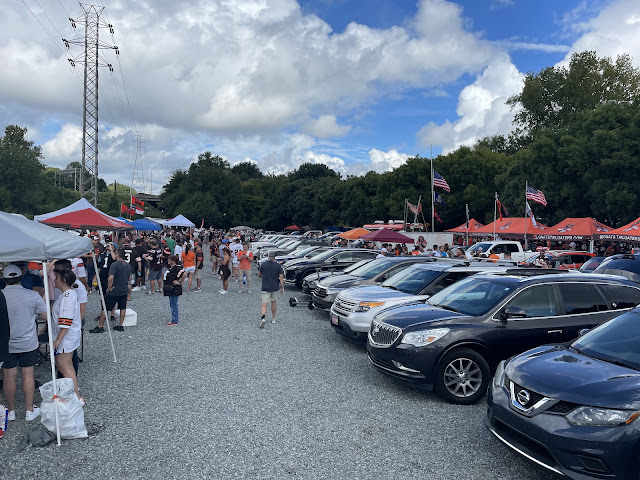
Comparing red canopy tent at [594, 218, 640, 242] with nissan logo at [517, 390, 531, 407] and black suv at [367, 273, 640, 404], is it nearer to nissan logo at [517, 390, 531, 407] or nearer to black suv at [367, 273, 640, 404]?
black suv at [367, 273, 640, 404]

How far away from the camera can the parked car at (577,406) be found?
11.7 feet

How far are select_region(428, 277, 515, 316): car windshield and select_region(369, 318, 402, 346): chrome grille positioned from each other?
99 cm

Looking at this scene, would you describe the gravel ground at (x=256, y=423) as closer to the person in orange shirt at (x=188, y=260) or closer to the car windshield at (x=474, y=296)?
the car windshield at (x=474, y=296)

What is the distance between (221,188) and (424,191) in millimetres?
42092

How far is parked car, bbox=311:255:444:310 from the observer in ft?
37.6

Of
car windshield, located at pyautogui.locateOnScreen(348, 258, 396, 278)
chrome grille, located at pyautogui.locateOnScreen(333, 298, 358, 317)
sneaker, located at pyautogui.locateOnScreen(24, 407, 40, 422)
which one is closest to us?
sneaker, located at pyautogui.locateOnScreen(24, 407, 40, 422)

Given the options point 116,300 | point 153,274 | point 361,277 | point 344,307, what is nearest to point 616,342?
point 344,307

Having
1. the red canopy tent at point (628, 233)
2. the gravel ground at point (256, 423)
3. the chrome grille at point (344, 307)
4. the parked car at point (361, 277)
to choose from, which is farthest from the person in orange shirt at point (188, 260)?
the red canopy tent at point (628, 233)

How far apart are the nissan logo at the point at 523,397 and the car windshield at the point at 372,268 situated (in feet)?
24.6

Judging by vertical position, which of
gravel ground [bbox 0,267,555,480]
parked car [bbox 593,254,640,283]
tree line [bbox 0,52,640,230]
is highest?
tree line [bbox 0,52,640,230]

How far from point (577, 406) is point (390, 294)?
556cm

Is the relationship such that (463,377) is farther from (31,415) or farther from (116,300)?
(116,300)

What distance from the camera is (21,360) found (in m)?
5.39

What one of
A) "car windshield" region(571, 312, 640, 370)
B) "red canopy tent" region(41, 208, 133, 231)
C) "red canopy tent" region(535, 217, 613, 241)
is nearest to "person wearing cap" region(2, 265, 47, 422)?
"car windshield" region(571, 312, 640, 370)
